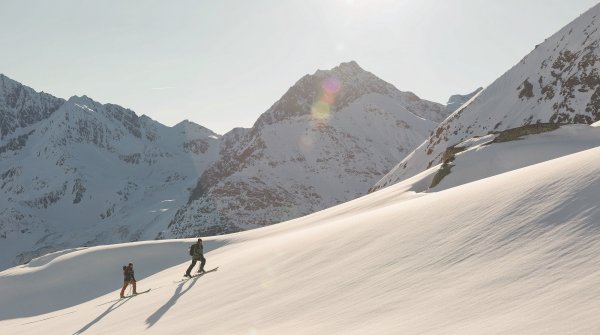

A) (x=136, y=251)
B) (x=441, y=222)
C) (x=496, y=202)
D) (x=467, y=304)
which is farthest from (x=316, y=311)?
(x=136, y=251)

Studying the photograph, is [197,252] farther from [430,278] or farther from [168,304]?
[430,278]

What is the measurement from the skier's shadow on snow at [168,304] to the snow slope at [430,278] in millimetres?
69

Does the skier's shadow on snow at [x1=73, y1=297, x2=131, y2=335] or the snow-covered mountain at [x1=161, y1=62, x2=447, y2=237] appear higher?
the snow-covered mountain at [x1=161, y1=62, x2=447, y2=237]

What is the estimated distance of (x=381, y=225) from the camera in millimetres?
11805

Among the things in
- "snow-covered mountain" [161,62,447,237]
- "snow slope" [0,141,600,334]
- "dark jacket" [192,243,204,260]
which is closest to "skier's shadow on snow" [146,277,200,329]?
"snow slope" [0,141,600,334]

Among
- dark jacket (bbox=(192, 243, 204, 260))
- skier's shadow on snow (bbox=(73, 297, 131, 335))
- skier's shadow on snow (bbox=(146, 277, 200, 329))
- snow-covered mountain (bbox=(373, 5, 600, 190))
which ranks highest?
snow-covered mountain (bbox=(373, 5, 600, 190))

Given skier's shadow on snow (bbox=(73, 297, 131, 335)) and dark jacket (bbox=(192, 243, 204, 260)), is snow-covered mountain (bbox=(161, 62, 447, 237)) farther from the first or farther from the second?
skier's shadow on snow (bbox=(73, 297, 131, 335))

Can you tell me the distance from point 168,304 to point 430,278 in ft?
26.0

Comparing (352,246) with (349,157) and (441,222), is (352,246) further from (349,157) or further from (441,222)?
(349,157)

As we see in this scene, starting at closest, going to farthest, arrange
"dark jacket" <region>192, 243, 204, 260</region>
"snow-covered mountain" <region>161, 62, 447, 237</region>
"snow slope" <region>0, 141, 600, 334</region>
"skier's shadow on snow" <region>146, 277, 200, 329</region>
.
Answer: "snow slope" <region>0, 141, 600, 334</region>
"skier's shadow on snow" <region>146, 277, 200, 329</region>
"dark jacket" <region>192, 243, 204, 260</region>
"snow-covered mountain" <region>161, 62, 447, 237</region>

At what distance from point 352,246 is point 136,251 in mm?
22041

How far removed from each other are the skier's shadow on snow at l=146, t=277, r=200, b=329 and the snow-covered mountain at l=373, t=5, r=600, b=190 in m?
58.1

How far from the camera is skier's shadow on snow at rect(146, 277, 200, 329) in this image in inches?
440

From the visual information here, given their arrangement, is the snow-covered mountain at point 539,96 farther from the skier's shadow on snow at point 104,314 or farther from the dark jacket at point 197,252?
the skier's shadow on snow at point 104,314
